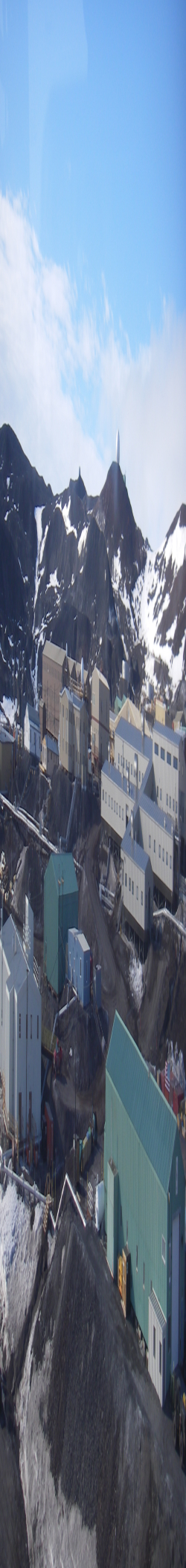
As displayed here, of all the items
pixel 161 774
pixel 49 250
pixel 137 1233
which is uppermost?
pixel 49 250

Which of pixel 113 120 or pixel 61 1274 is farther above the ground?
pixel 113 120

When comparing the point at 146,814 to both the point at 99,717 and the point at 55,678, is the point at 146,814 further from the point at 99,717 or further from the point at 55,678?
the point at 55,678

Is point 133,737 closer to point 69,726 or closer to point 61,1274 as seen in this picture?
point 69,726

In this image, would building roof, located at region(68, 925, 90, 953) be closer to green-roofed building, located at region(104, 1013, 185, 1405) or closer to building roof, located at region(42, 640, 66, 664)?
green-roofed building, located at region(104, 1013, 185, 1405)

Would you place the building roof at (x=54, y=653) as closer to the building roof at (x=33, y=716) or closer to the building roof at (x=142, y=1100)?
the building roof at (x=33, y=716)

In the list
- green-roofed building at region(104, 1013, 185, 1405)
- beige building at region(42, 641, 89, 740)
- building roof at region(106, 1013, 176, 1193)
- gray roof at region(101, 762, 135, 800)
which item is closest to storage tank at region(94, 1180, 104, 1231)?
green-roofed building at region(104, 1013, 185, 1405)

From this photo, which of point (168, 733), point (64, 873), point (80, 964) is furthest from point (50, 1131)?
point (168, 733)

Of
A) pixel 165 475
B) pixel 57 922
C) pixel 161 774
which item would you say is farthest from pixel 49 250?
pixel 57 922

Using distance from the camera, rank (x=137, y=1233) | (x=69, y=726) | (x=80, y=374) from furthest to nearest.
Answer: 1. (x=69, y=726)
2. (x=80, y=374)
3. (x=137, y=1233)
